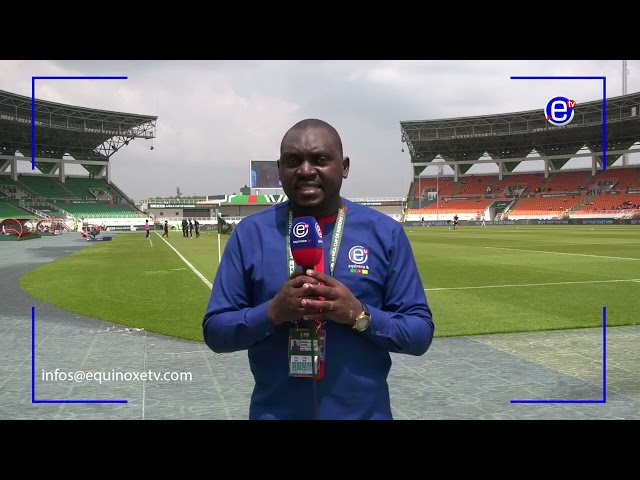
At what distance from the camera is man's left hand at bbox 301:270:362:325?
5.92ft

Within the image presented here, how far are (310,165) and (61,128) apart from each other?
7652cm

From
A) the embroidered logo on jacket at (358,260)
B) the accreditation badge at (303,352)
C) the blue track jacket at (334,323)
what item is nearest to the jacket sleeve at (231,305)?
the blue track jacket at (334,323)

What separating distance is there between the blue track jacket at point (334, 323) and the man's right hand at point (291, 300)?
0.14 metres

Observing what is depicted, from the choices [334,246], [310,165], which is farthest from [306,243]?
[310,165]

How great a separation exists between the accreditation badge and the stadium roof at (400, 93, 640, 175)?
243 feet

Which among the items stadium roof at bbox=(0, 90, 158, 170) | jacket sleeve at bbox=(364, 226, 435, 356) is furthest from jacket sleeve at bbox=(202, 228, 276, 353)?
stadium roof at bbox=(0, 90, 158, 170)

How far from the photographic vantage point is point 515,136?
7975cm

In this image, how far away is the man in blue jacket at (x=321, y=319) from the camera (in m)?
1.99

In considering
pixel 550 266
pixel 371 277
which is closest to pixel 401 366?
pixel 371 277

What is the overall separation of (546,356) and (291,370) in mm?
5864

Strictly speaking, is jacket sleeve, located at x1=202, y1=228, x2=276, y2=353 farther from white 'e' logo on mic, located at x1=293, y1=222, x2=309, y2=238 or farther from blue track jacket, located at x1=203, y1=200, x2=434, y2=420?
white 'e' logo on mic, located at x1=293, y1=222, x2=309, y2=238

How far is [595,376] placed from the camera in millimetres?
5988

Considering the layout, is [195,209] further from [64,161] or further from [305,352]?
[305,352]

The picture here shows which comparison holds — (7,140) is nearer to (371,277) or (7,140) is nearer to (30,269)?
(30,269)
